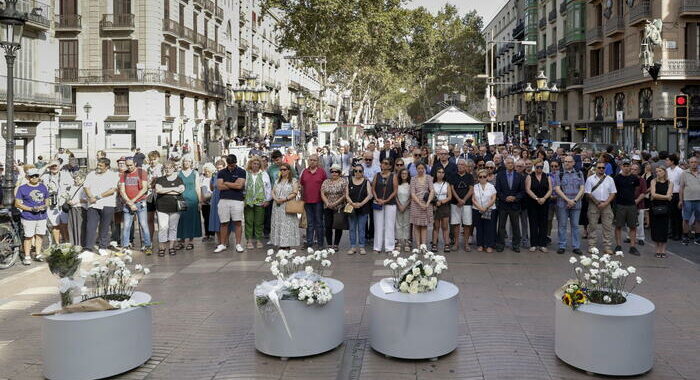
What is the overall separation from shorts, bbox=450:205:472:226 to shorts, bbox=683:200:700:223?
4483 millimetres

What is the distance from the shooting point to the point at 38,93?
27516 millimetres

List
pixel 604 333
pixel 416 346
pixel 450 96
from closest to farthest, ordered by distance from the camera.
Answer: pixel 604 333 < pixel 416 346 < pixel 450 96

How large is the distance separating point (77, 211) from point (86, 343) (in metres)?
7.12

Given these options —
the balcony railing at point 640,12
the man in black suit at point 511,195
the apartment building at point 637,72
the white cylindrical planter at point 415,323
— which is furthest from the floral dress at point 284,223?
the balcony railing at point 640,12

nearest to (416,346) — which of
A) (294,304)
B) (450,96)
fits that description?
(294,304)

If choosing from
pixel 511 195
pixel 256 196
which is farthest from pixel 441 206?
pixel 256 196

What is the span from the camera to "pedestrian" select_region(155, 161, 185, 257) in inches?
451

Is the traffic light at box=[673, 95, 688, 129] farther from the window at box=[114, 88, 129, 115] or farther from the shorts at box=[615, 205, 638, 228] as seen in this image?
the window at box=[114, 88, 129, 115]

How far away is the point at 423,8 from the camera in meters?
53.8

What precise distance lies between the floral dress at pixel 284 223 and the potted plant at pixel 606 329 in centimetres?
638

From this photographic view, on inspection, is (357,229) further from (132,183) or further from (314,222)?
(132,183)

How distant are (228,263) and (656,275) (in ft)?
22.8

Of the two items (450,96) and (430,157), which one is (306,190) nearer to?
(430,157)

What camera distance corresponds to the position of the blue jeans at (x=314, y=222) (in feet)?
39.2
